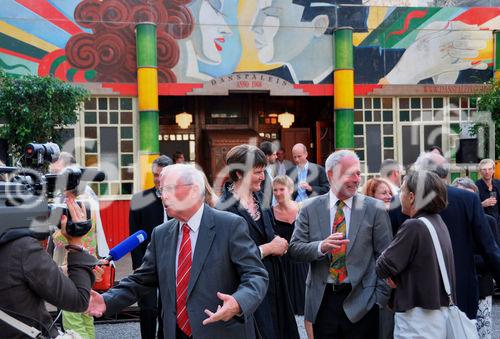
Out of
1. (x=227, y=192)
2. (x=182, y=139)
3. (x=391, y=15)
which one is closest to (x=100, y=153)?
(x=182, y=139)

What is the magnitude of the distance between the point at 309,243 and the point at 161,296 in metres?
1.32

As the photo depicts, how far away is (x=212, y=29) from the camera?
1311 cm

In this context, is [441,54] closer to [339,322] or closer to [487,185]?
[487,185]

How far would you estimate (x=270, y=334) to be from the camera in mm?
4277

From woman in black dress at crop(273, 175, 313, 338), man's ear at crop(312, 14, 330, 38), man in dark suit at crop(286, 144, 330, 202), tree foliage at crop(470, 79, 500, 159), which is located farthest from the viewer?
man's ear at crop(312, 14, 330, 38)

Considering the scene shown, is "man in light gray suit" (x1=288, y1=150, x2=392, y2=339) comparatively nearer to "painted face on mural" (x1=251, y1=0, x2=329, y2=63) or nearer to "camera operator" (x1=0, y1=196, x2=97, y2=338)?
"camera operator" (x1=0, y1=196, x2=97, y2=338)

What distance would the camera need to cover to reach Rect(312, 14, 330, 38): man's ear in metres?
13.6

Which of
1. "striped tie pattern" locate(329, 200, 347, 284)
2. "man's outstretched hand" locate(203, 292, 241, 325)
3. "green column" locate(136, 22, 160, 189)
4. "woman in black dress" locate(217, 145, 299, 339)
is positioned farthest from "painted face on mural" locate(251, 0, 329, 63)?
"man's outstretched hand" locate(203, 292, 241, 325)

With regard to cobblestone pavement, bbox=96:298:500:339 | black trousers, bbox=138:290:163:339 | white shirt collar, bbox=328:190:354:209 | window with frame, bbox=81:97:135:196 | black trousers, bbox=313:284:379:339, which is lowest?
cobblestone pavement, bbox=96:298:500:339

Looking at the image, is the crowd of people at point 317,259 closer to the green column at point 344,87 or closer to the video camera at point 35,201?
the video camera at point 35,201

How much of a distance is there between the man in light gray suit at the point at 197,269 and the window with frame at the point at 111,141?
994 cm

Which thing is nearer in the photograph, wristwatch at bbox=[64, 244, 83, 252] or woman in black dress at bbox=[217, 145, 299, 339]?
wristwatch at bbox=[64, 244, 83, 252]

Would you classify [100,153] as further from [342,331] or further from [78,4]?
[342,331]

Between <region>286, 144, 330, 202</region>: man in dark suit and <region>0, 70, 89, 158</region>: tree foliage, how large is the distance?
4.42 meters
